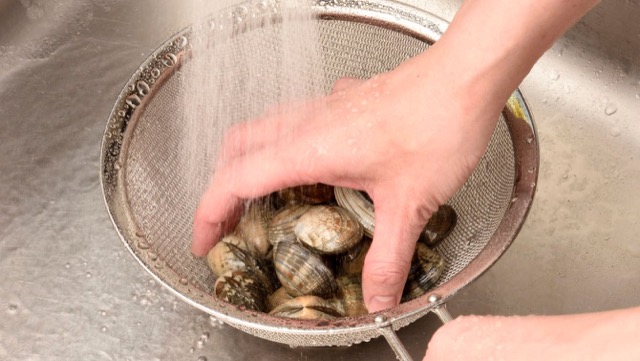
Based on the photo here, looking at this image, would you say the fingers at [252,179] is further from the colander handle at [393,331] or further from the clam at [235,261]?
the colander handle at [393,331]

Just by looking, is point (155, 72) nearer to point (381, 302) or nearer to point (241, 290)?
point (241, 290)

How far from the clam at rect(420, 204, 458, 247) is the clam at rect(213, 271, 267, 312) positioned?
20cm

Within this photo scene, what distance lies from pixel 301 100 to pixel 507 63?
272 mm

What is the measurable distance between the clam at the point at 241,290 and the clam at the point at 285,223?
0.06 m

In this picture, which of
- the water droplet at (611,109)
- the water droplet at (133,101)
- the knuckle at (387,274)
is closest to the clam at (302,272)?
the knuckle at (387,274)

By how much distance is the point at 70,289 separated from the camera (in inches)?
35.5

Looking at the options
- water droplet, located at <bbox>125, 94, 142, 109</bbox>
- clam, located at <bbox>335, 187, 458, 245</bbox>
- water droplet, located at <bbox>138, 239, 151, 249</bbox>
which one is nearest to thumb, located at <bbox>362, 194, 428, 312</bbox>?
clam, located at <bbox>335, 187, 458, 245</bbox>

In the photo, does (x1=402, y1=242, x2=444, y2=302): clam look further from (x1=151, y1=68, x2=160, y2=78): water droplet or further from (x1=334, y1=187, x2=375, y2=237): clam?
(x1=151, y1=68, x2=160, y2=78): water droplet

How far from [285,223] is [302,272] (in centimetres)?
8

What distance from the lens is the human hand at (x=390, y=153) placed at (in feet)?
2.16

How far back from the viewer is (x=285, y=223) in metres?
0.80

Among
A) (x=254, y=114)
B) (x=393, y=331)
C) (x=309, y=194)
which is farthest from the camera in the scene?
(x=254, y=114)

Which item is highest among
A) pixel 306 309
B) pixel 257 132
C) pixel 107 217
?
pixel 257 132

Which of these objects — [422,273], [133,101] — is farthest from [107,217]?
[422,273]
